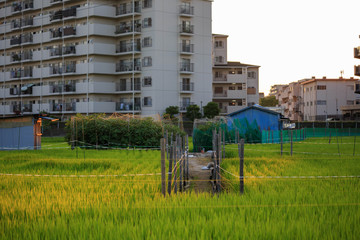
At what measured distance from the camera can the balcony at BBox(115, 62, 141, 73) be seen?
53.4 meters

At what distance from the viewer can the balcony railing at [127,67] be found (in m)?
53.4

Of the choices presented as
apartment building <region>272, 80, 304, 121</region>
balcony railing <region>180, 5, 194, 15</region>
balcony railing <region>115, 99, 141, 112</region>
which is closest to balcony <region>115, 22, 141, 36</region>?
balcony railing <region>180, 5, 194, 15</region>

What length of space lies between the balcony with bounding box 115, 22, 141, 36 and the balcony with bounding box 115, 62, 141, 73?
11.7 ft

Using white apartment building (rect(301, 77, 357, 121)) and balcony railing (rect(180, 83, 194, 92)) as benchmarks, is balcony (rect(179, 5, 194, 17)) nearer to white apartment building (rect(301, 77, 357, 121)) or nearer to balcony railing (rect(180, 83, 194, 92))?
balcony railing (rect(180, 83, 194, 92))

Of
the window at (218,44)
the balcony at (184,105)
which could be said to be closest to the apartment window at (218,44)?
the window at (218,44)

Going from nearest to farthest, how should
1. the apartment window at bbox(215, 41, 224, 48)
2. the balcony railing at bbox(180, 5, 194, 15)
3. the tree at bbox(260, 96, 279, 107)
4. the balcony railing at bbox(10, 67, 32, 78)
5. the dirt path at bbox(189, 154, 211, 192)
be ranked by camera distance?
1. the dirt path at bbox(189, 154, 211, 192)
2. the balcony railing at bbox(180, 5, 194, 15)
3. the balcony railing at bbox(10, 67, 32, 78)
4. the apartment window at bbox(215, 41, 224, 48)
5. the tree at bbox(260, 96, 279, 107)

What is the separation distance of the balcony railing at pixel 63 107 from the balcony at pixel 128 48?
27.9 feet

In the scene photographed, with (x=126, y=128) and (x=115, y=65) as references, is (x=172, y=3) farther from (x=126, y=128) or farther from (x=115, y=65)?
(x=126, y=128)

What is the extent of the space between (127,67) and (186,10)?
9733 millimetres

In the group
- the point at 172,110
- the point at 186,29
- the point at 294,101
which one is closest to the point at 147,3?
the point at 186,29

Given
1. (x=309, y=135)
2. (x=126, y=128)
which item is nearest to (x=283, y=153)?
(x=126, y=128)

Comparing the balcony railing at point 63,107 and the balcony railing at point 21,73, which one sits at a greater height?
the balcony railing at point 21,73

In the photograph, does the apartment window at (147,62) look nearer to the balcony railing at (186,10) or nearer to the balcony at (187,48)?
the balcony at (187,48)

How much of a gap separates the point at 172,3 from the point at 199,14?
4181mm
